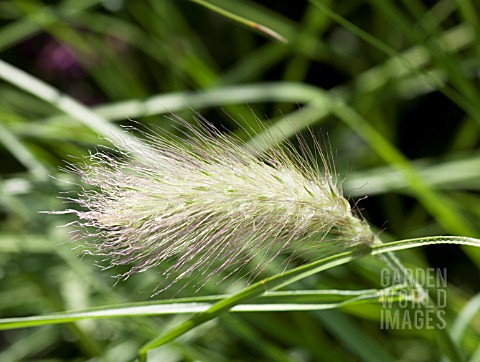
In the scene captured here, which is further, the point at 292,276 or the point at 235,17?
the point at 235,17

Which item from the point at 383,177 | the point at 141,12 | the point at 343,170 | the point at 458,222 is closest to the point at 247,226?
the point at 458,222

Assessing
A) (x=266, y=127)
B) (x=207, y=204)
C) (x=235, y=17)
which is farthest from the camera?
(x=266, y=127)

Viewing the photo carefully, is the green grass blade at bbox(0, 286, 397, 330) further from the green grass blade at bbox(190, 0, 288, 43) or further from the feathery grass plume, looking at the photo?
the green grass blade at bbox(190, 0, 288, 43)

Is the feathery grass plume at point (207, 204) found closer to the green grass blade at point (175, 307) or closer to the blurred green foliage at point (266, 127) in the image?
the green grass blade at point (175, 307)

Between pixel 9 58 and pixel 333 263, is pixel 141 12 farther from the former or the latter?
pixel 333 263

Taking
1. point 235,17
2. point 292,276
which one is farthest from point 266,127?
point 292,276

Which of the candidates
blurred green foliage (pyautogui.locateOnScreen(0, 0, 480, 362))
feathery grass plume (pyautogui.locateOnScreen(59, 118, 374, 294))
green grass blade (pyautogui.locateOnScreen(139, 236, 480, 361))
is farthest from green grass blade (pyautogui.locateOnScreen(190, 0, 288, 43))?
green grass blade (pyautogui.locateOnScreen(139, 236, 480, 361))

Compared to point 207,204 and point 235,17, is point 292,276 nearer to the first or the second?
point 207,204

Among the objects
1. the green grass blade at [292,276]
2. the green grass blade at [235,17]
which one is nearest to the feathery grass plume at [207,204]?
the green grass blade at [292,276]
